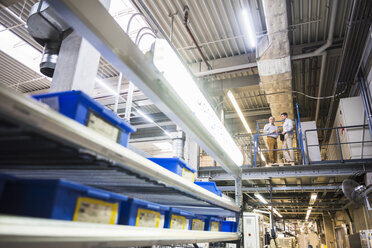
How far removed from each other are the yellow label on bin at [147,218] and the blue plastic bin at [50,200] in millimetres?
372

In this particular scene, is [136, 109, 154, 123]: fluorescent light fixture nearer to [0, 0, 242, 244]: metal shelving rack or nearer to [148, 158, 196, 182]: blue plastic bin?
[148, 158, 196, 182]: blue plastic bin

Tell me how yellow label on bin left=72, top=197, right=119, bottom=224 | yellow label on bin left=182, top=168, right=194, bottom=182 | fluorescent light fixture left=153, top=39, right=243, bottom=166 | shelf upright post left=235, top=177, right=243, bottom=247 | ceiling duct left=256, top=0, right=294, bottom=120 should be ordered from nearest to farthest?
yellow label on bin left=72, top=197, right=119, bottom=224 < fluorescent light fixture left=153, top=39, right=243, bottom=166 < yellow label on bin left=182, top=168, right=194, bottom=182 < shelf upright post left=235, top=177, right=243, bottom=247 < ceiling duct left=256, top=0, right=294, bottom=120

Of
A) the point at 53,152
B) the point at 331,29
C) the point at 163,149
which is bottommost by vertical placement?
the point at 53,152

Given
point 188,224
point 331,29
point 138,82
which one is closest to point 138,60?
point 138,82

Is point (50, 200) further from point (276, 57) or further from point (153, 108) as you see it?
point (153, 108)

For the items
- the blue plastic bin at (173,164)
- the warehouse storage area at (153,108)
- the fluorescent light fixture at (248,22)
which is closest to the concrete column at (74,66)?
the warehouse storage area at (153,108)

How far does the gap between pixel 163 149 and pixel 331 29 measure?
10.1 meters

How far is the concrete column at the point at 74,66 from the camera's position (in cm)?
236

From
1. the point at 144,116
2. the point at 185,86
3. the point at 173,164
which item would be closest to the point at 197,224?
the point at 173,164

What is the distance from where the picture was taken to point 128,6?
5.79 metres

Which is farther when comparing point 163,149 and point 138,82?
point 163,149

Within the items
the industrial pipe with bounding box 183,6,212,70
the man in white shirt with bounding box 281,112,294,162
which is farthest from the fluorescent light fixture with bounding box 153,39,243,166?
the man in white shirt with bounding box 281,112,294,162

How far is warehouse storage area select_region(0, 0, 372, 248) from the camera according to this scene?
946 millimetres

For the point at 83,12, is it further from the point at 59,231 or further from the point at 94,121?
the point at 59,231
